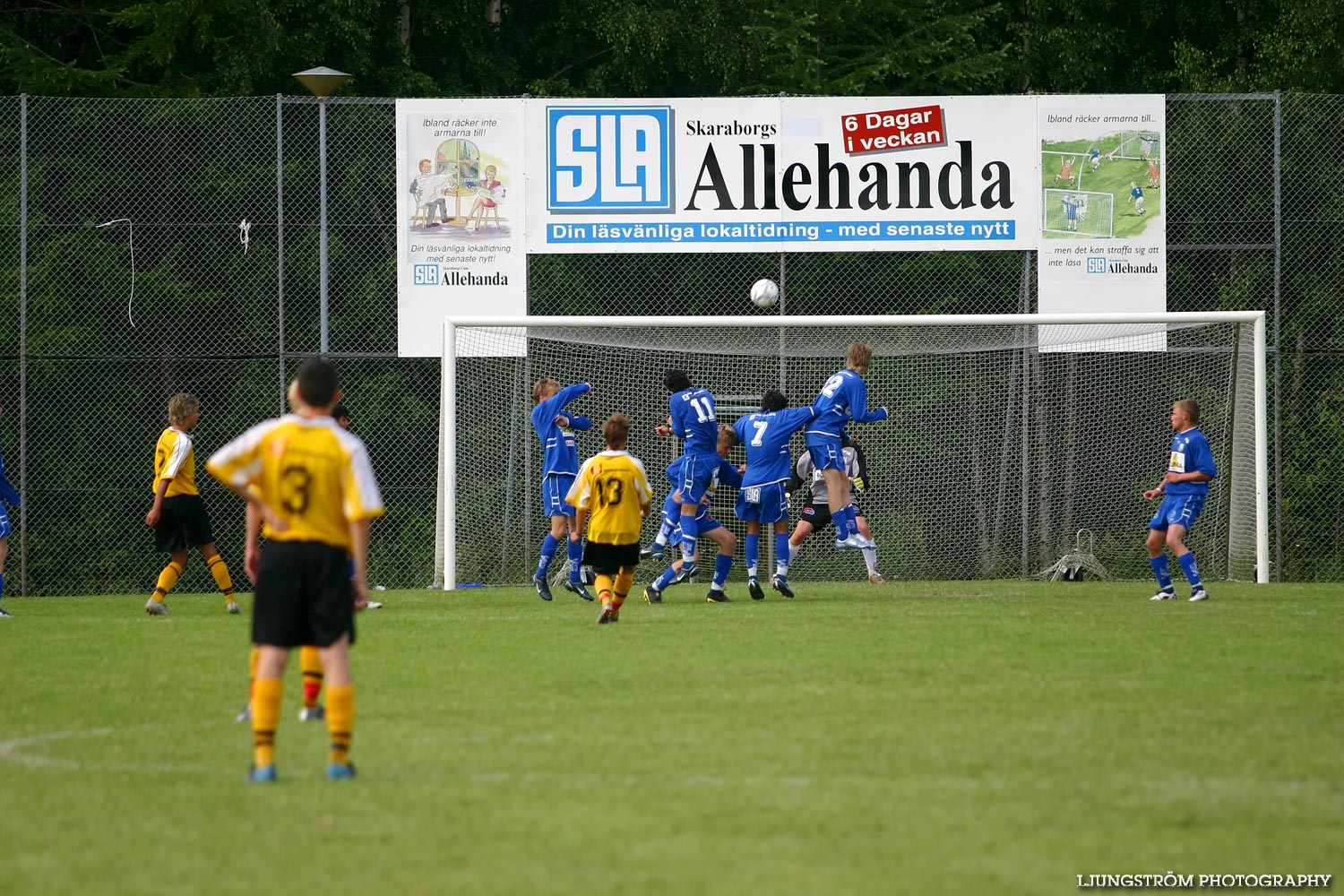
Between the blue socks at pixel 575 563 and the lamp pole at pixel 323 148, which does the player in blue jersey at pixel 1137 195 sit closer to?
the blue socks at pixel 575 563

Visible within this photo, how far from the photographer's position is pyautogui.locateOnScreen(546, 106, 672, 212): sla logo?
56.6 feet

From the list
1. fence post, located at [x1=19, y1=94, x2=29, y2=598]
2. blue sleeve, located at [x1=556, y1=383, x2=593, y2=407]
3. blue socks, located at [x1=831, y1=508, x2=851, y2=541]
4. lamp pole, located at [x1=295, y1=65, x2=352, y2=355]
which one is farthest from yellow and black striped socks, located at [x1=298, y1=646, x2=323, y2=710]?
fence post, located at [x1=19, y1=94, x2=29, y2=598]

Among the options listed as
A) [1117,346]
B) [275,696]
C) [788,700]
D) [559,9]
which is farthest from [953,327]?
[275,696]

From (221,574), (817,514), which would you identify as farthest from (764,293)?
(221,574)

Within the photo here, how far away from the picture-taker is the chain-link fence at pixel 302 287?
18.0 meters

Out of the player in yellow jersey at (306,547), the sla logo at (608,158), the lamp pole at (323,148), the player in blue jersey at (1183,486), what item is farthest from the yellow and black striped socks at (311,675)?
the sla logo at (608,158)

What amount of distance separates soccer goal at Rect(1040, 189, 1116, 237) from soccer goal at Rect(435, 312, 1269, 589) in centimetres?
106

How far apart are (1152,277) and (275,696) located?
13252 mm

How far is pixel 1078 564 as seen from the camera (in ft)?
55.1

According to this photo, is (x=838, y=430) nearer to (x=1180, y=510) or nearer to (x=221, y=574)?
(x=1180, y=510)

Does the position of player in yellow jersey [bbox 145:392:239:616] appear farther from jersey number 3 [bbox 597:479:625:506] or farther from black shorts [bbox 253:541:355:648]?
black shorts [bbox 253:541:355:648]

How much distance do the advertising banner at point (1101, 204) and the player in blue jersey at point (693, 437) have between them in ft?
16.5

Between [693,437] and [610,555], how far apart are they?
266 cm

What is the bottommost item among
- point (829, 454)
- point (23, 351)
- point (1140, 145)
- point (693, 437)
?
point (829, 454)
